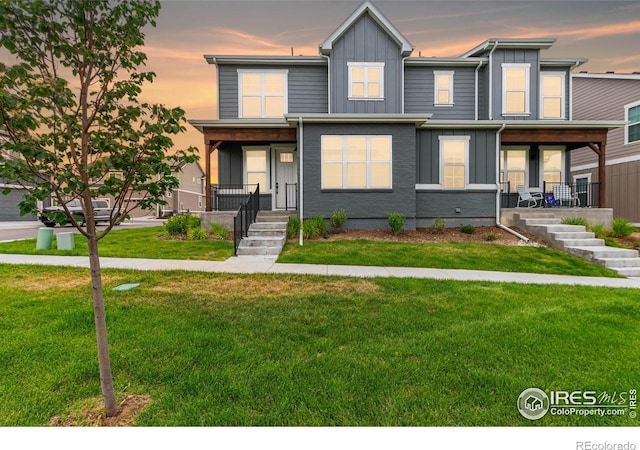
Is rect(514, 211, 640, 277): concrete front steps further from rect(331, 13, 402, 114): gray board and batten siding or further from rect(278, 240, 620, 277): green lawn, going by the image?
rect(331, 13, 402, 114): gray board and batten siding

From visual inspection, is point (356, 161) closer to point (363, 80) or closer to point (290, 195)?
point (290, 195)

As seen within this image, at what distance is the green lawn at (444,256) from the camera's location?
7875 mm

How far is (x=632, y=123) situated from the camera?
1519cm

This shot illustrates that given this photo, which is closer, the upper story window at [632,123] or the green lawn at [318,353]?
the green lawn at [318,353]

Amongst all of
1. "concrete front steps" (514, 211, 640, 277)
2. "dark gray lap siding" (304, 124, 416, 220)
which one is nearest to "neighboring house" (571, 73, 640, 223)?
"concrete front steps" (514, 211, 640, 277)

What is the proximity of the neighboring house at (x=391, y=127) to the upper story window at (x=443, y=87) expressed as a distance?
0.15 ft

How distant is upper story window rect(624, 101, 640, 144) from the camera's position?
49.3ft

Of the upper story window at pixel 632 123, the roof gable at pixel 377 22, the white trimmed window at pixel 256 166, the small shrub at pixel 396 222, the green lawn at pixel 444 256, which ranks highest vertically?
the roof gable at pixel 377 22

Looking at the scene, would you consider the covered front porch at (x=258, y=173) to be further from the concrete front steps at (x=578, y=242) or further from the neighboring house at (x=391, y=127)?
the concrete front steps at (x=578, y=242)

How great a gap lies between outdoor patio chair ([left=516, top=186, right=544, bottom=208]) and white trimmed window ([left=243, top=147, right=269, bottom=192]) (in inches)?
409

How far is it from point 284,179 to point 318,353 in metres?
11.0

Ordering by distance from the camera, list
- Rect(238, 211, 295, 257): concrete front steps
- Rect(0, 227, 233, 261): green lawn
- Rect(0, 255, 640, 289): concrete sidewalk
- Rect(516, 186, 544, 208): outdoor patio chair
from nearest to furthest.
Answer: Rect(0, 255, 640, 289): concrete sidewalk
Rect(0, 227, 233, 261): green lawn
Rect(238, 211, 295, 257): concrete front steps
Rect(516, 186, 544, 208): outdoor patio chair

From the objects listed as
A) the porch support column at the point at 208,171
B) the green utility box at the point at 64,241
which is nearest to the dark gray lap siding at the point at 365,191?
the porch support column at the point at 208,171

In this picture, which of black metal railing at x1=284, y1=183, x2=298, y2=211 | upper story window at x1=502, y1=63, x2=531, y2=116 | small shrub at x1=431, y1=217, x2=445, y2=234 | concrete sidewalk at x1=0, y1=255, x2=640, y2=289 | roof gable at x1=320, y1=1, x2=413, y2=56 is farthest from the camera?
upper story window at x1=502, y1=63, x2=531, y2=116
